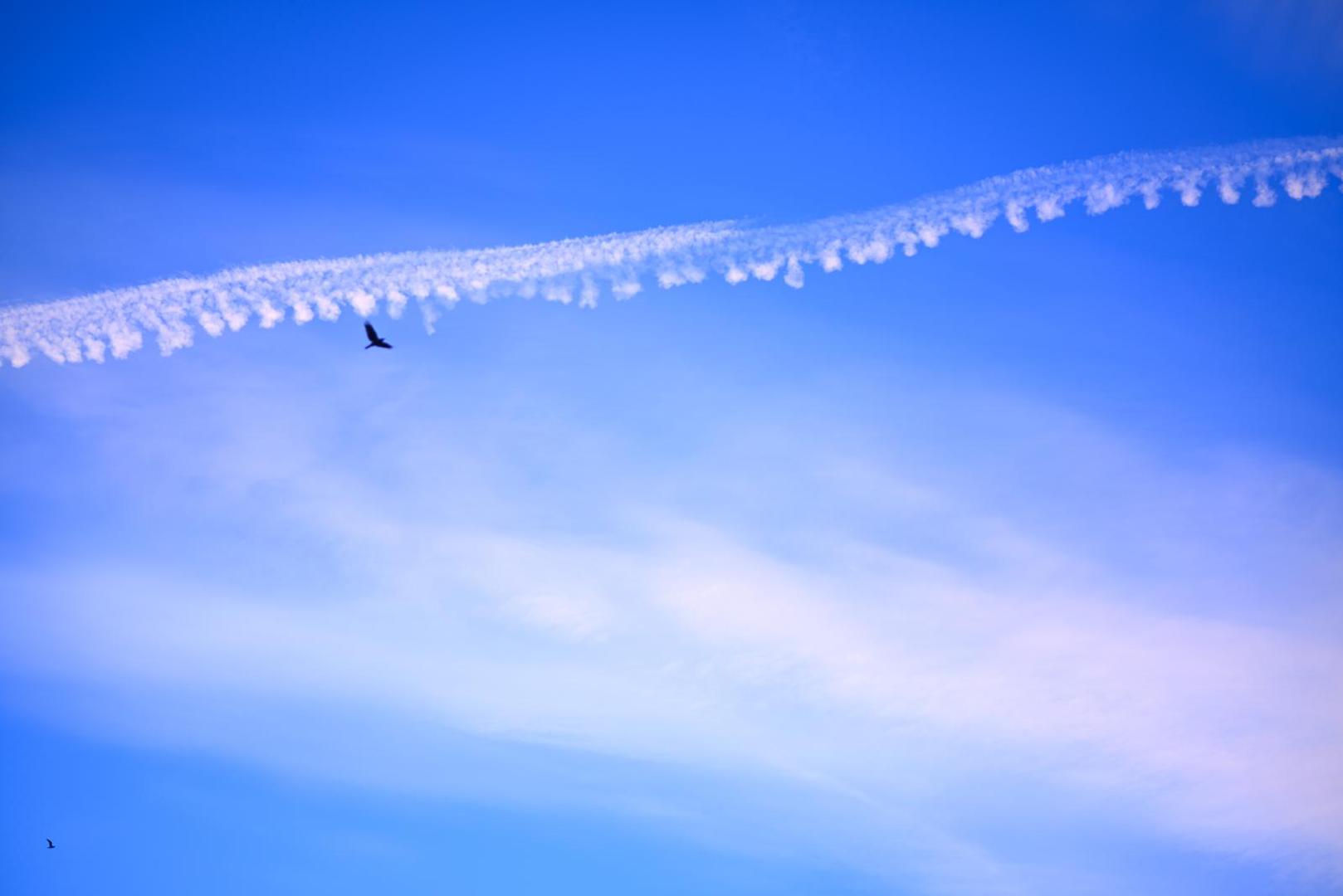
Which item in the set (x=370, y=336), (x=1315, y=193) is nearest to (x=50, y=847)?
(x=370, y=336)

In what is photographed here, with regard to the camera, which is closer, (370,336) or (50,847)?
(370,336)

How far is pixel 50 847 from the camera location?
194 ft

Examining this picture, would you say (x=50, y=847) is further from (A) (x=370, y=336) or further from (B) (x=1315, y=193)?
(B) (x=1315, y=193)

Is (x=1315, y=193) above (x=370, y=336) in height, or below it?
above


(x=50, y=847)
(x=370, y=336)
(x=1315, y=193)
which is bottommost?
(x=50, y=847)

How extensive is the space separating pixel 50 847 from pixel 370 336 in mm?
50326

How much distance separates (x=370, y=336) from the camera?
39.3 meters

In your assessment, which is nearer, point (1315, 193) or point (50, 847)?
point (1315, 193)

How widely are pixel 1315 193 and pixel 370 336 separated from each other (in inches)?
1567

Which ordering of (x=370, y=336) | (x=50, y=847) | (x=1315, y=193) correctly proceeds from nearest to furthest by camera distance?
(x=1315, y=193), (x=370, y=336), (x=50, y=847)

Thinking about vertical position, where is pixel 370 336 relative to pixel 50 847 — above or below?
above

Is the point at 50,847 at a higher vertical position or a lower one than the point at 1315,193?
lower

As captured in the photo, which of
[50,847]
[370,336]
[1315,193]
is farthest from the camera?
[50,847]

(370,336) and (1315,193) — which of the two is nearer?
(1315,193)
